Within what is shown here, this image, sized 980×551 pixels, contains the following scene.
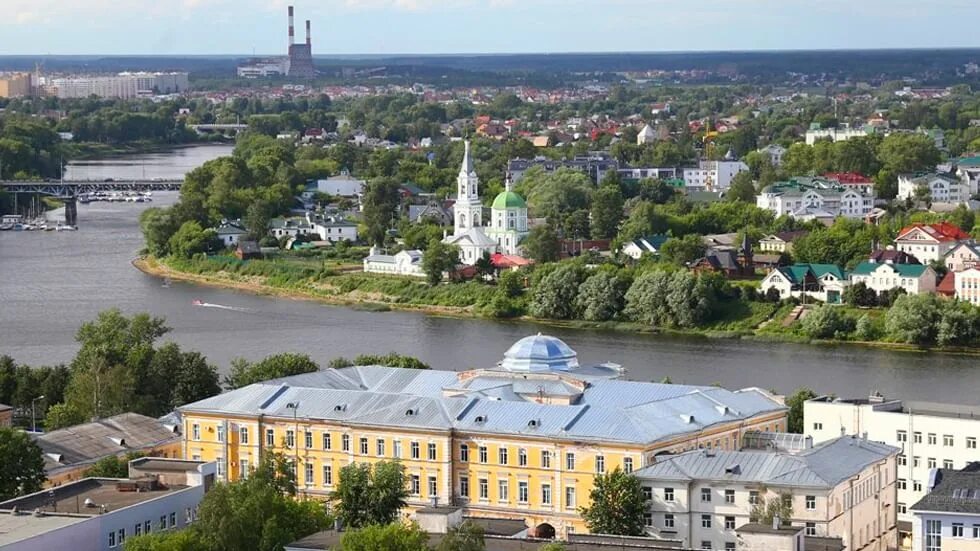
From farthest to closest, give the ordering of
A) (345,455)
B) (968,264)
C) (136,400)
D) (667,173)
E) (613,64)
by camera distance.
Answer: (613,64) → (667,173) → (968,264) → (136,400) → (345,455)

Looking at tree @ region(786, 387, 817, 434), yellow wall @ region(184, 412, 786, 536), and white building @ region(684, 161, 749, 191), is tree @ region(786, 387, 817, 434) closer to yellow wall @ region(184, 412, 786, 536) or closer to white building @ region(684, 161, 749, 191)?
yellow wall @ region(184, 412, 786, 536)

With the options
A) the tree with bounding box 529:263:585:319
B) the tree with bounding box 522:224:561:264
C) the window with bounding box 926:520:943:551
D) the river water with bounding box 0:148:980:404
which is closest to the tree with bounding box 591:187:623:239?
the tree with bounding box 522:224:561:264

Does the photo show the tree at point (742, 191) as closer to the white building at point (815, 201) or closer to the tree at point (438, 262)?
the white building at point (815, 201)

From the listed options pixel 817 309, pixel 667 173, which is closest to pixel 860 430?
pixel 817 309

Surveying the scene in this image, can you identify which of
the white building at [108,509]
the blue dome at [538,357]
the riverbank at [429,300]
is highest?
the blue dome at [538,357]

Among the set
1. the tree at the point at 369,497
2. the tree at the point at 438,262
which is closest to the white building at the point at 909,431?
the tree at the point at 369,497

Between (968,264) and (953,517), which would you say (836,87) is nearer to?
(968,264)
